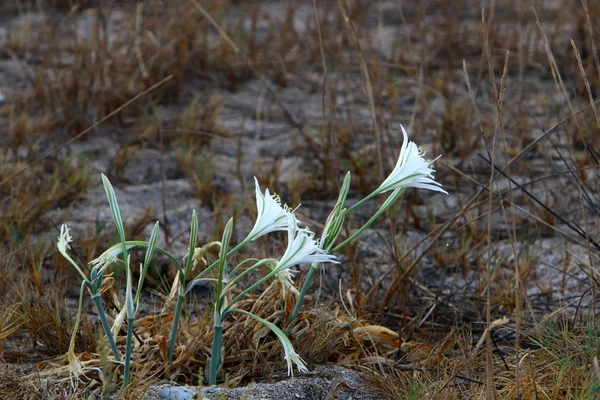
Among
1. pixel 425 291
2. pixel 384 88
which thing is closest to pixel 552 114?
pixel 384 88

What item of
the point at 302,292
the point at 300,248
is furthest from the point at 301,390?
the point at 300,248

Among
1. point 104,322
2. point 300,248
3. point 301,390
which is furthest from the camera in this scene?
point 301,390

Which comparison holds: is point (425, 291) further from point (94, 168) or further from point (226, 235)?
point (94, 168)

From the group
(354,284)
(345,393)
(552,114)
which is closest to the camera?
(345,393)

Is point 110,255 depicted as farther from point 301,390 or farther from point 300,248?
point 301,390

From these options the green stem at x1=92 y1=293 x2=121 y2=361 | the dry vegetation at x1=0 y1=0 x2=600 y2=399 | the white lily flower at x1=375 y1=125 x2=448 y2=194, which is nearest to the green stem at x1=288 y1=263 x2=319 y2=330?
the dry vegetation at x1=0 y1=0 x2=600 y2=399

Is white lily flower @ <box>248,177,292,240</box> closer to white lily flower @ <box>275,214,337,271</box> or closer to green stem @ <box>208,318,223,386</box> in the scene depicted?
white lily flower @ <box>275,214,337,271</box>

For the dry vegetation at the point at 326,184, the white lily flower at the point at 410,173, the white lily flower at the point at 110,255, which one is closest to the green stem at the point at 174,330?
the dry vegetation at the point at 326,184
